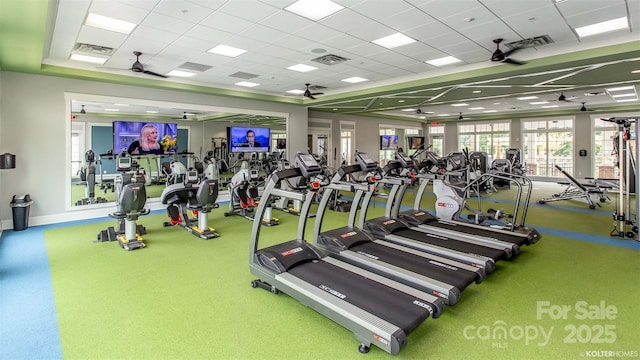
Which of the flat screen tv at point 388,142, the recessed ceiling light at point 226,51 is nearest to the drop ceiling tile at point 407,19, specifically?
the recessed ceiling light at point 226,51

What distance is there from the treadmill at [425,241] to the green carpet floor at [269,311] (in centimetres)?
22

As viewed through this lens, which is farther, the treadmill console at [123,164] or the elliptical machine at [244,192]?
the elliptical machine at [244,192]

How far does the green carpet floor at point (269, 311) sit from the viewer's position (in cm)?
236

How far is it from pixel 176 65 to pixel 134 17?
225 centimetres

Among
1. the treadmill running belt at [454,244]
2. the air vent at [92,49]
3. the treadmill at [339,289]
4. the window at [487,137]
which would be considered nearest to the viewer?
the treadmill at [339,289]

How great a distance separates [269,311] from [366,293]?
2.85 feet

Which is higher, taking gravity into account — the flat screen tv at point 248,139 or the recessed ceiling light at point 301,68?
the recessed ceiling light at point 301,68

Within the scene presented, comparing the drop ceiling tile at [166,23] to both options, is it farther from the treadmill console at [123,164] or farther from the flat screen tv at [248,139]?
the flat screen tv at [248,139]

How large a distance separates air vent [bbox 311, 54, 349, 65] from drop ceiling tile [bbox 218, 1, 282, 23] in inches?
75.8

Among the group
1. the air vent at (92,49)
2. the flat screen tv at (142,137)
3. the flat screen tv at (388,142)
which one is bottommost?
the flat screen tv at (142,137)

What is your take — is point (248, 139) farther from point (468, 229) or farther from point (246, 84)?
point (468, 229)

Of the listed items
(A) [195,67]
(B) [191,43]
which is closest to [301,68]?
(A) [195,67]

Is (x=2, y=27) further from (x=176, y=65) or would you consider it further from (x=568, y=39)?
(x=568, y=39)

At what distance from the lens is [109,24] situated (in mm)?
4324
